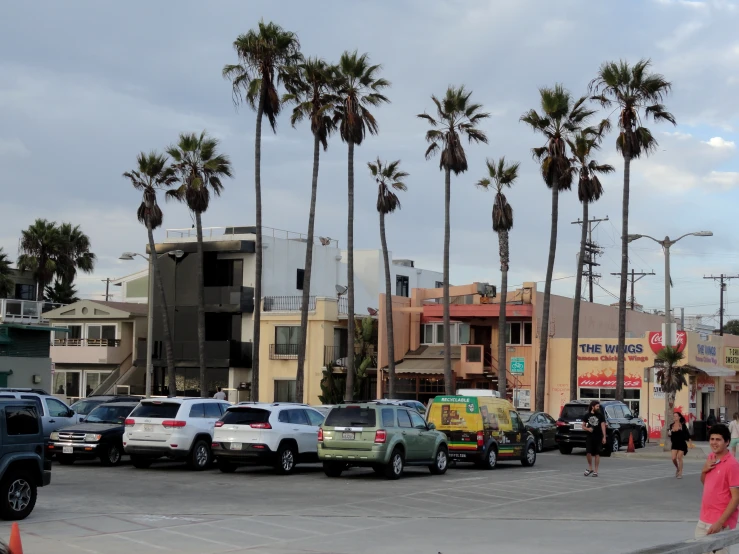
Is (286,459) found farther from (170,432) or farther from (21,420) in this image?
(21,420)

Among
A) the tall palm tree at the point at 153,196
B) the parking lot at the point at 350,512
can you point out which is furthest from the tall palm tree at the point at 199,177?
the parking lot at the point at 350,512

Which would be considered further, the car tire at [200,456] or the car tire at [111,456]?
the car tire at [111,456]

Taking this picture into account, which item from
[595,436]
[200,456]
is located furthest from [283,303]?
[595,436]

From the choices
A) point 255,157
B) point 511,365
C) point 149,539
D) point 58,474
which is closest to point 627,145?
point 511,365

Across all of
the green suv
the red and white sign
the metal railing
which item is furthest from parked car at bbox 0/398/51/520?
the metal railing

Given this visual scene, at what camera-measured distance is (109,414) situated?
26766 mm

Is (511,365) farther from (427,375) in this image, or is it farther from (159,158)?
(159,158)

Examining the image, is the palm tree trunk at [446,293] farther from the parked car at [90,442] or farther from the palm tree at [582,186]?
the parked car at [90,442]

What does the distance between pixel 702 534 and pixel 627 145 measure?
125 feet

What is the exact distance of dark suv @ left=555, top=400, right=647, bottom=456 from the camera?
35.2 metres

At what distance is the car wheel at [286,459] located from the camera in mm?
23641

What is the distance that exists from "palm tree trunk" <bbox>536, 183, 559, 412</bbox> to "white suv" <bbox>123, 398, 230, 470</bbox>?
2490 centimetres

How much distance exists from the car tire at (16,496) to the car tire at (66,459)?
424 inches

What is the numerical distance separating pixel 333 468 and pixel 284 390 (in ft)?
101
